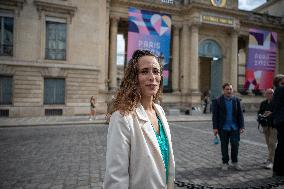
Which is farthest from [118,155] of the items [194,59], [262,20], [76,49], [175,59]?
[262,20]

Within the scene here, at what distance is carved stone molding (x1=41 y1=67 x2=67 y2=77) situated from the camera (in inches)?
838

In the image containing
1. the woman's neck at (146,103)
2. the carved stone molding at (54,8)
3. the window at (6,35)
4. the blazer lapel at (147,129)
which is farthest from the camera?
the carved stone molding at (54,8)

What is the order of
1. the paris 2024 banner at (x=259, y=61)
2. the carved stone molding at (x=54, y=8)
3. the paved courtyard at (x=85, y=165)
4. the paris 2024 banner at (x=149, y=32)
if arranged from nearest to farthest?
1. the paved courtyard at (x=85, y=165)
2. the carved stone molding at (x=54, y=8)
3. the paris 2024 banner at (x=149, y=32)
4. the paris 2024 banner at (x=259, y=61)

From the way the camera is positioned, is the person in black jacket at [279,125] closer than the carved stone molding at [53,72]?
Yes

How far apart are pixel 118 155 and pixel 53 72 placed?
21.3 meters

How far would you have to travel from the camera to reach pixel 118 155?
1.62 m

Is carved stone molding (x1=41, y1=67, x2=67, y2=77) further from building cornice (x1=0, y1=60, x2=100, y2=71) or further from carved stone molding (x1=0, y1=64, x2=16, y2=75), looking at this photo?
carved stone molding (x1=0, y1=64, x2=16, y2=75)

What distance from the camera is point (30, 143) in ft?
29.2

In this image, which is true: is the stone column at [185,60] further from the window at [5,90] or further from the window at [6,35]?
the window at [6,35]

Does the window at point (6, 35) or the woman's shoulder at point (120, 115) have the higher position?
the window at point (6, 35)

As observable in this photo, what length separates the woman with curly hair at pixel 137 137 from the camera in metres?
1.63

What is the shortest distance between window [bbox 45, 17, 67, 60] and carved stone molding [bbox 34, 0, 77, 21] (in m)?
0.72

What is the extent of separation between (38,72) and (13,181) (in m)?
17.6

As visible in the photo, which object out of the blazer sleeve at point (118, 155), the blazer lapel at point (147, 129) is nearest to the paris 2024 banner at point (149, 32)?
the blazer lapel at point (147, 129)
